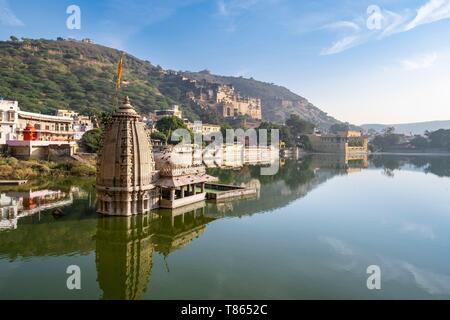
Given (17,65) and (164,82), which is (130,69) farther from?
(17,65)

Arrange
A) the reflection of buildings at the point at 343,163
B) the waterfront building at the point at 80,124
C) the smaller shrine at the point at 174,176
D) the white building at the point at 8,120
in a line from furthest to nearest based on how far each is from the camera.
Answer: the reflection of buildings at the point at 343,163 < the waterfront building at the point at 80,124 < the white building at the point at 8,120 < the smaller shrine at the point at 174,176

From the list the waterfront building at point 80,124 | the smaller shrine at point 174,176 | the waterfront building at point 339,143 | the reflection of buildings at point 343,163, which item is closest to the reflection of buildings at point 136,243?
the smaller shrine at point 174,176

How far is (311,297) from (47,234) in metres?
17.0

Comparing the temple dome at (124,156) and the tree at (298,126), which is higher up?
the tree at (298,126)

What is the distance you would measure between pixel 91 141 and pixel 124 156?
130 ft

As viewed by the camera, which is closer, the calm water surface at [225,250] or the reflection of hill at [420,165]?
the calm water surface at [225,250]

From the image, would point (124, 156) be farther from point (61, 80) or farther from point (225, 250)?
point (61, 80)

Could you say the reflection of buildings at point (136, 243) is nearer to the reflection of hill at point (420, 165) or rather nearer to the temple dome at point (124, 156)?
the temple dome at point (124, 156)

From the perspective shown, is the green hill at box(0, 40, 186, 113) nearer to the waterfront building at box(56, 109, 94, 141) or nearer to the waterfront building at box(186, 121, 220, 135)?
the waterfront building at box(56, 109, 94, 141)

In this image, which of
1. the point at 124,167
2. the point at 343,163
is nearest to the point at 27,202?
the point at 124,167

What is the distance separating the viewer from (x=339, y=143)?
5157 inches

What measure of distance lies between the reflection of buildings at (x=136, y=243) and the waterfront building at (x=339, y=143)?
111 metres

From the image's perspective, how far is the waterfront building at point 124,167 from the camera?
25578 mm

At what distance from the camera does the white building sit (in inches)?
2187
